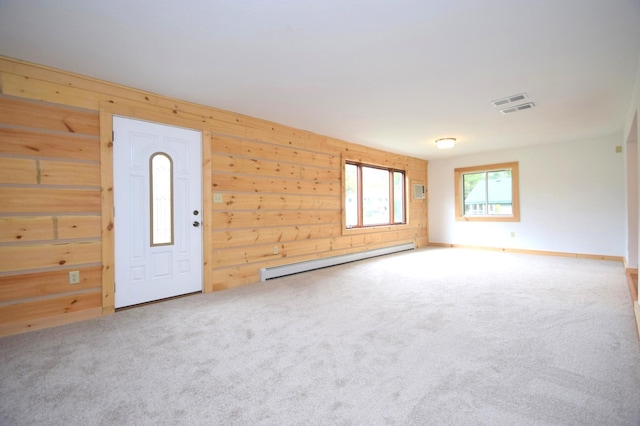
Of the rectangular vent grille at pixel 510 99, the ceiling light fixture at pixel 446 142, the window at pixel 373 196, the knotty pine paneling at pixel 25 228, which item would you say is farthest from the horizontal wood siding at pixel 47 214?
the ceiling light fixture at pixel 446 142

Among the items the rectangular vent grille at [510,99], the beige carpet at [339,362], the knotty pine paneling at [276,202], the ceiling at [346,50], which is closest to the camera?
the beige carpet at [339,362]

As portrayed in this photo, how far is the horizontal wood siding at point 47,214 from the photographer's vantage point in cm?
274

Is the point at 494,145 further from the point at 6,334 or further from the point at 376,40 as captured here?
the point at 6,334

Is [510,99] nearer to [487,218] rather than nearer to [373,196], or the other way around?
[373,196]

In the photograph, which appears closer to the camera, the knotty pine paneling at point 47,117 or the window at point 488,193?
the knotty pine paneling at point 47,117

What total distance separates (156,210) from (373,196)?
186 inches

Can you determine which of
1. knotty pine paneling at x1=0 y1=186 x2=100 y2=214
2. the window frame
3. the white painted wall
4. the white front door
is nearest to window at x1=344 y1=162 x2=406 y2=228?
the window frame

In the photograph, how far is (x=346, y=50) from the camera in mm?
2689

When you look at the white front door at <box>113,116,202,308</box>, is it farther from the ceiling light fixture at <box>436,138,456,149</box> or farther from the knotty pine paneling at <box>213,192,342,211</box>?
the ceiling light fixture at <box>436,138,456,149</box>

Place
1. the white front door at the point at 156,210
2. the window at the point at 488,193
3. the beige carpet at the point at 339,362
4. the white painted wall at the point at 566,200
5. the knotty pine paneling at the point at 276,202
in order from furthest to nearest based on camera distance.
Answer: the window at the point at 488,193, the white painted wall at the point at 566,200, the knotty pine paneling at the point at 276,202, the white front door at the point at 156,210, the beige carpet at the point at 339,362

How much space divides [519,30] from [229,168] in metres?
3.46

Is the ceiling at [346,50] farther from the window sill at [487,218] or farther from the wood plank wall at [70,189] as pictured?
the window sill at [487,218]

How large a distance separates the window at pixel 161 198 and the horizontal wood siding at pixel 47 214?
1.76 feet

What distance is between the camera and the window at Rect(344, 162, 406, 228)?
6516 mm
